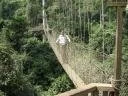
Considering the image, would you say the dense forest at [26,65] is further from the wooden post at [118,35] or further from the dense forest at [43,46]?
the wooden post at [118,35]

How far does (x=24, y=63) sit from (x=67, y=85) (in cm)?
294

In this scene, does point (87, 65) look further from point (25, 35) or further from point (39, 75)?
point (25, 35)

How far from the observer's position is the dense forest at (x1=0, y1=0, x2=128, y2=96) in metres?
7.81

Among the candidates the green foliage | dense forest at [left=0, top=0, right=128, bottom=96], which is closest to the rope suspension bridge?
dense forest at [left=0, top=0, right=128, bottom=96]

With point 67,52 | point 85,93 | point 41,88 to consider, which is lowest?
point 41,88

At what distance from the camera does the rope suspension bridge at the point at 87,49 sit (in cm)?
211

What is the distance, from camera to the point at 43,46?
11719 millimetres

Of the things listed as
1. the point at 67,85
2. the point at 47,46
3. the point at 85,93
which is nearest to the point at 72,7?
the point at 47,46

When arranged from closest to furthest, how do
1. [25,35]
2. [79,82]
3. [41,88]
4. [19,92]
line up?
[79,82] < [19,92] < [41,88] < [25,35]

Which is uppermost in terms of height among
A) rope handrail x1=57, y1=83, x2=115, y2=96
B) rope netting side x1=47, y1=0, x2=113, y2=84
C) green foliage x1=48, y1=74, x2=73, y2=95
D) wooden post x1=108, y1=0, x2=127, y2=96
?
wooden post x1=108, y1=0, x2=127, y2=96

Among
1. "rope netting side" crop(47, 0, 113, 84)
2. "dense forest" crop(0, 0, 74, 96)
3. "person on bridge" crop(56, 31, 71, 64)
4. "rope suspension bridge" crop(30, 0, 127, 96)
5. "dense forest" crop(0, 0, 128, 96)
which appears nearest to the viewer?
"rope suspension bridge" crop(30, 0, 127, 96)

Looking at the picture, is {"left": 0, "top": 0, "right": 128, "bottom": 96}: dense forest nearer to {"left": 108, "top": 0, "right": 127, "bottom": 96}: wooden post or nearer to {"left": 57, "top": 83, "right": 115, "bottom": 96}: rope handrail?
{"left": 108, "top": 0, "right": 127, "bottom": 96}: wooden post

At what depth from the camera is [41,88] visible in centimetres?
922

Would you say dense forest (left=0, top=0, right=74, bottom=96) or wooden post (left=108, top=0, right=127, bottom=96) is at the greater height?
wooden post (left=108, top=0, right=127, bottom=96)
